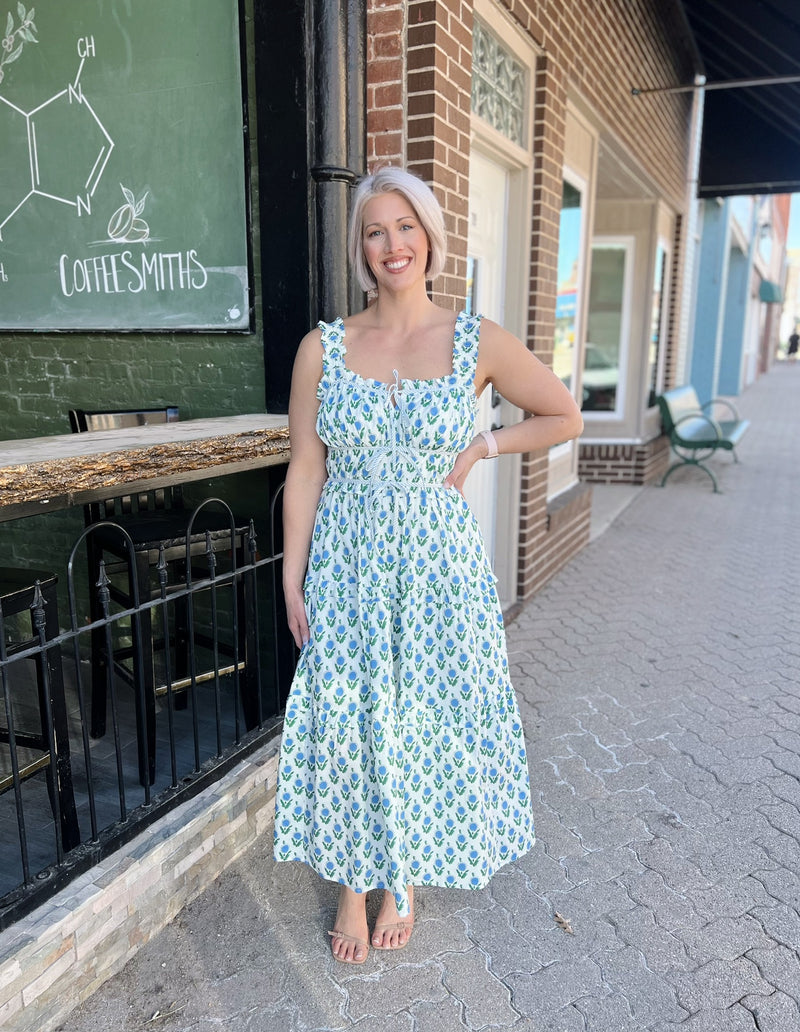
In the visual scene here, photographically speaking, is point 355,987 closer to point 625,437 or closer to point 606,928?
point 606,928

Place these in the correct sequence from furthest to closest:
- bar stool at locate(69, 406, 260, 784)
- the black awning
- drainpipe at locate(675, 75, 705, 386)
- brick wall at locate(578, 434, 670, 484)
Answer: drainpipe at locate(675, 75, 705, 386) → brick wall at locate(578, 434, 670, 484) → the black awning → bar stool at locate(69, 406, 260, 784)

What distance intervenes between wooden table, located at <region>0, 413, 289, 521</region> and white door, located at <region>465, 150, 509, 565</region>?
187 centimetres

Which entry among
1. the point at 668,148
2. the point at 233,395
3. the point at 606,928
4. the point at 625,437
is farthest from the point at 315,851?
the point at 668,148

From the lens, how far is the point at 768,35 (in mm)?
7043

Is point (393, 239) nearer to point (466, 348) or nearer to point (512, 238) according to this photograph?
point (466, 348)

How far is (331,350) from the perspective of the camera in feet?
6.56

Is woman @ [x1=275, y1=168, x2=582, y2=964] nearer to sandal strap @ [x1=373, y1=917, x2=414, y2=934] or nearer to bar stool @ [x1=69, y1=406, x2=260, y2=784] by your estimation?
sandal strap @ [x1=373, y1=917, x2=414, y2=934]

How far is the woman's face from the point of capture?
1.88m

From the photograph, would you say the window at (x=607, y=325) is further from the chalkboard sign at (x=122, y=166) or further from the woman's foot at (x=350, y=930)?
the woman's foot at (x=350, y=930)

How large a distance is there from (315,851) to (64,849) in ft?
2.36

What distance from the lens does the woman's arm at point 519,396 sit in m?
2.00

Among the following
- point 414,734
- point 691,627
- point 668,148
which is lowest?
point 691,627

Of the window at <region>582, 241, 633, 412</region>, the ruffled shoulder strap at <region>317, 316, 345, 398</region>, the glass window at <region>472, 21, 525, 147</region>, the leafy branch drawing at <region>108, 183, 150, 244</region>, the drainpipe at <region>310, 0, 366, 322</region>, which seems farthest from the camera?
the window at <region>582, 241, 633, 412</region>

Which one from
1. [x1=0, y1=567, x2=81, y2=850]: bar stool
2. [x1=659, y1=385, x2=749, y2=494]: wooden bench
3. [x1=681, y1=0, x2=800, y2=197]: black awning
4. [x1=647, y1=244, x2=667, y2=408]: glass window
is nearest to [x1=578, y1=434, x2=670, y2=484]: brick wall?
[x1=659, y1=385, x2=749, y2=494]: wooden bench
